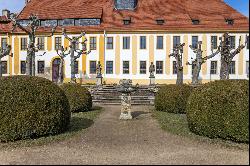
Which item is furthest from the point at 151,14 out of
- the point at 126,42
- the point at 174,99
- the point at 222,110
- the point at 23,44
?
the point at 222,110

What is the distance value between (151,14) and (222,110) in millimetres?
32901

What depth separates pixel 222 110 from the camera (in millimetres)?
9859

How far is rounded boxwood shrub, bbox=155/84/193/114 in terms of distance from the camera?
1695cm

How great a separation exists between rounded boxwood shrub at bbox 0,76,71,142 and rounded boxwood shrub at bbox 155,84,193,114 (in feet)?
24.2

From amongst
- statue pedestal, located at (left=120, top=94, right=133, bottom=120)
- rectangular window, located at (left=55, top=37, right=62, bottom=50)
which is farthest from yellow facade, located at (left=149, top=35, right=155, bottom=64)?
statue pedestal, located at (left=120, top=94, right=133, bottom=120)

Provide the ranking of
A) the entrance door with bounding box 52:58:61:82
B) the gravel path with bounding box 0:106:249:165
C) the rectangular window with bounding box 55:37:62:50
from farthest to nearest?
the entrance door with bounding box 52:58:61:82, the rectangular window with bounding box 55:37:62:50, the gravel path with bounding box 0:106:249:165

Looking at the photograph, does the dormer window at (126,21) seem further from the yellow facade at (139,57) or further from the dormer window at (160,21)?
the dormer window at (160,21)

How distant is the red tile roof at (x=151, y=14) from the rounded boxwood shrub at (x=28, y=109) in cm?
2947

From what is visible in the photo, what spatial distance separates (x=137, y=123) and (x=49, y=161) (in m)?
5.95

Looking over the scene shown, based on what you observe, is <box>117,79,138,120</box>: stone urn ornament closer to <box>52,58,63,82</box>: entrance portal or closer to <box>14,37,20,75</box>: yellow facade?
→ <box>52,58,63,82</box>: entrance portal

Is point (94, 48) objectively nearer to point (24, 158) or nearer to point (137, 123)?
point (137, 123)

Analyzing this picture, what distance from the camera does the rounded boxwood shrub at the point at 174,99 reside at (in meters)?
17.0

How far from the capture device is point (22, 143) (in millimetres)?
9914

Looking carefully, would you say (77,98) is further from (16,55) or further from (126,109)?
(16,55)
